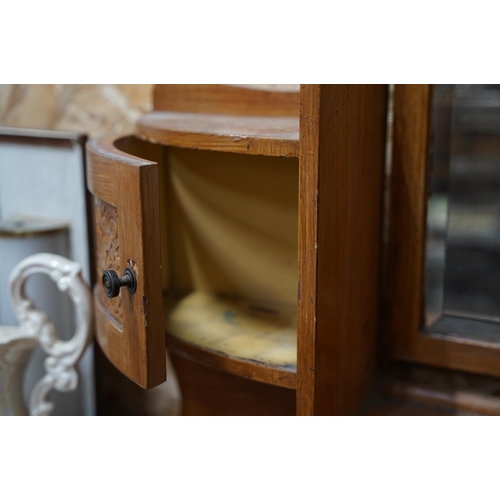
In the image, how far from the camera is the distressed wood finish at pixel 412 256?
1.07 meters

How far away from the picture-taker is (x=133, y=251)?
82 cm

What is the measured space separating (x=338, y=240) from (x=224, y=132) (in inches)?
8.2

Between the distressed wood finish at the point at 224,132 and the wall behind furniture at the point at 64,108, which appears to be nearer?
the distressed wood finish at the point at 224,132

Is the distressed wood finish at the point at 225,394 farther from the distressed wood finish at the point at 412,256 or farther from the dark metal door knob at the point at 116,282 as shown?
the dark metal door knob at the point at 116,282

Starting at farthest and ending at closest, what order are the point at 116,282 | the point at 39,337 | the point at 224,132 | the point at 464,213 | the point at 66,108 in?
the point at 66,108, the point at 39,337, the point at 464,213, the point at 224,132, the point at 116,282

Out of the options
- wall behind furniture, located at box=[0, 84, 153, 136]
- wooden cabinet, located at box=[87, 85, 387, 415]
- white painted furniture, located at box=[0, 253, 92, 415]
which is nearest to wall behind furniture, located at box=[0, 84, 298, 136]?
wall behind furniture, located at box=[0, 84, 153, 136]

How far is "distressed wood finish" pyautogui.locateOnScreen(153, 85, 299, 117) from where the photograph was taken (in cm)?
113

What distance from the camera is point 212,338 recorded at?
1081 mm

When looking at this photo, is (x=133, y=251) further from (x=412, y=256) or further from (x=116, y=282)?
(x=412, y=256)

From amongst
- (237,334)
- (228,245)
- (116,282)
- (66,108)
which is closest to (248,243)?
(228,245)

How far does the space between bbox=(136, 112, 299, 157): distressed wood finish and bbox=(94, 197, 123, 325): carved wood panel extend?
0.45 feet

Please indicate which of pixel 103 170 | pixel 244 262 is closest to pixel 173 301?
pixel 244 262

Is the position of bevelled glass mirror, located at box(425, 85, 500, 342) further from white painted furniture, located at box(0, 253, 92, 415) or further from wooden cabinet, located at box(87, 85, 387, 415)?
white painted furniture, located at box(0, 253, 92, 415)

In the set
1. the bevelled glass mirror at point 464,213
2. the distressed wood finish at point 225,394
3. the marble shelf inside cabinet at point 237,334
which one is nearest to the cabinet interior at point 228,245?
the marble shelf inside cabinet at point 237,334
